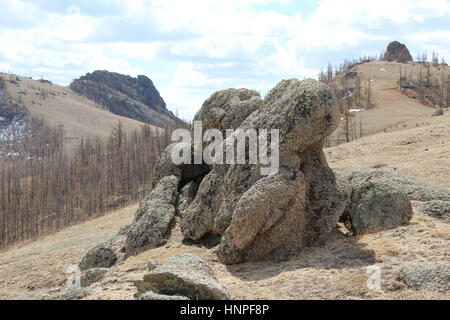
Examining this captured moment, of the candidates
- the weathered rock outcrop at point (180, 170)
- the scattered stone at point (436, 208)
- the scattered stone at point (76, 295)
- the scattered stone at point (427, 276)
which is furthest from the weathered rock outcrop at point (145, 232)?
the scattered stone at point (427, 276)

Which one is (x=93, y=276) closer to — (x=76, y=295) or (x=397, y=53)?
(x=76, y=295)

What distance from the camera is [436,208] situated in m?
18.2

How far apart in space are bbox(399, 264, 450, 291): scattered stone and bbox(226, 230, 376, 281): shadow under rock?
1531 mm

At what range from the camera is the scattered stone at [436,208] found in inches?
703

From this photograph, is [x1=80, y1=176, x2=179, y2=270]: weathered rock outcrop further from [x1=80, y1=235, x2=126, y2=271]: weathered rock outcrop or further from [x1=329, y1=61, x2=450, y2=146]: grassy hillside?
[x1=329, y1=61, x2=450, y2=146]: grassy hillside

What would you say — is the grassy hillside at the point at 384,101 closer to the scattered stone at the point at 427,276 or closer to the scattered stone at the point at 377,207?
the scattered stone at the point at 377,207

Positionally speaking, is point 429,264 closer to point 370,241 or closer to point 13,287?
point 370,241

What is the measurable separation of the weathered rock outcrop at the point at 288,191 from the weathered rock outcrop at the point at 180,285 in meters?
3.48

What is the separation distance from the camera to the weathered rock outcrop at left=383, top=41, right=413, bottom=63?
614 feet

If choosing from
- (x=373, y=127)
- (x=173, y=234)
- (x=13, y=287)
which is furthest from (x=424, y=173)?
(x=373, y=127)

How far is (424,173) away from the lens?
114 ft

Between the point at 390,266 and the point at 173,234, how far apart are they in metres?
10.2

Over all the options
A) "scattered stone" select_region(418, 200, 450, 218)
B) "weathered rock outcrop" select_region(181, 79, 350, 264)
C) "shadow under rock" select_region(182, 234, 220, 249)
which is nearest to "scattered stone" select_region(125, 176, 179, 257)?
"shadow under rock" select_region(182, 234, 220, 249)

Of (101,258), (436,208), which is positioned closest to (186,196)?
(101,258)
